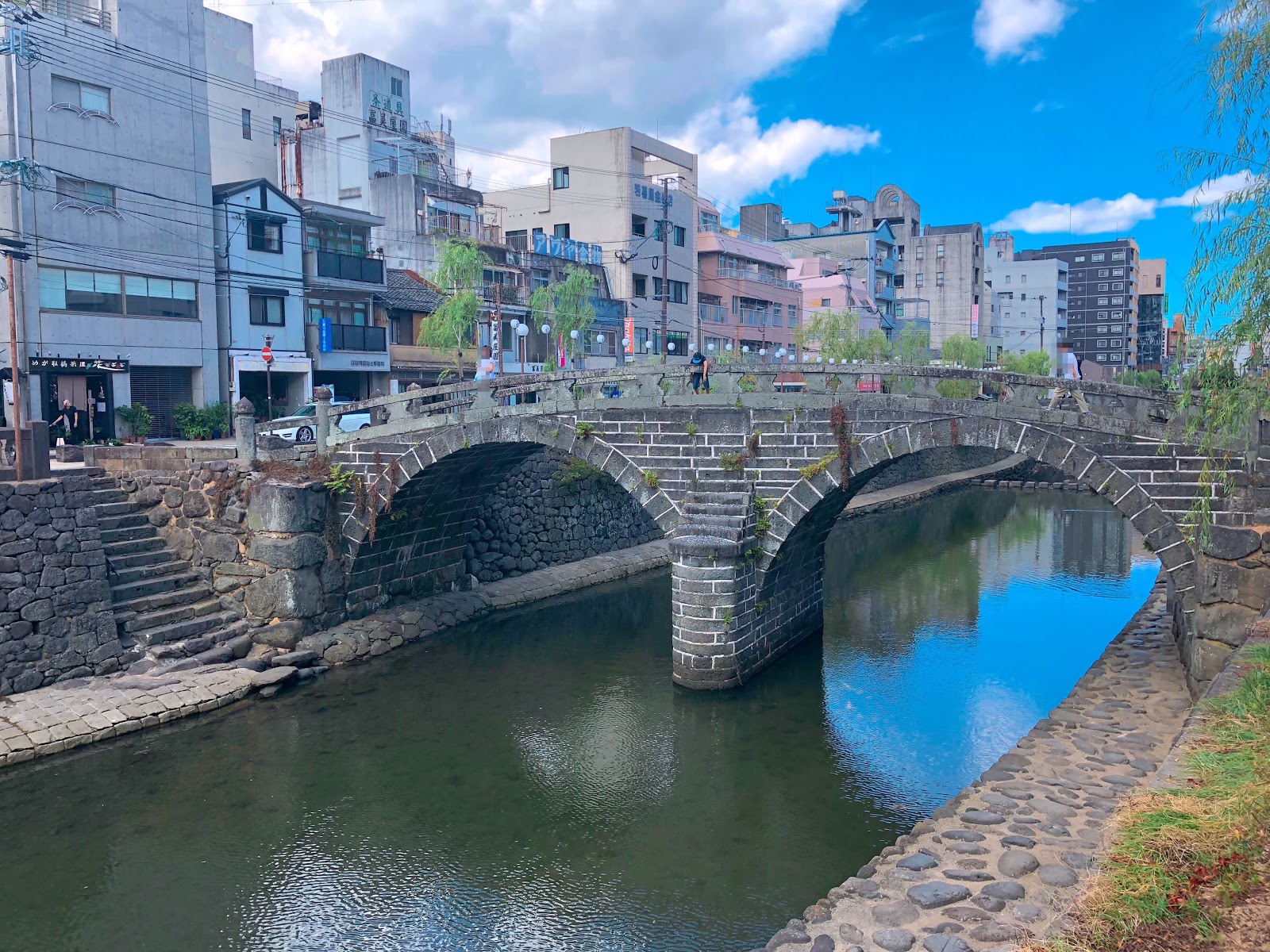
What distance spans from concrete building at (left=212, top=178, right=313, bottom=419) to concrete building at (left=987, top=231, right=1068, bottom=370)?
62660 mm

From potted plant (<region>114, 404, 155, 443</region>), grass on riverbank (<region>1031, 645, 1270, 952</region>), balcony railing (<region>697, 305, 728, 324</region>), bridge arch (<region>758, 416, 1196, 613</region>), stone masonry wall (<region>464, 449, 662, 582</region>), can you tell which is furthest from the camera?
balcony railing (<region>697, 305, 728, 324</region>)

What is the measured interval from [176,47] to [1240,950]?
33.6 metres

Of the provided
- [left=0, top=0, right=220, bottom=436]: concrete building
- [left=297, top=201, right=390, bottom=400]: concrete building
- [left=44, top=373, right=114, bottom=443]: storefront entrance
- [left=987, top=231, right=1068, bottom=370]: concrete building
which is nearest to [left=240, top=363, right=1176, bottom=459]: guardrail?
[left=44, top=373, right=114, bottom=443]: storefront entrance

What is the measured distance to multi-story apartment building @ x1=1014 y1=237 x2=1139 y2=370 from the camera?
8650 centimetres

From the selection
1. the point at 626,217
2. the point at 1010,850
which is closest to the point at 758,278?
the point at 626,217

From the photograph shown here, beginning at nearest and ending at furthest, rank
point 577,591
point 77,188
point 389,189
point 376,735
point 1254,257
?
1. point 1254,257
2. point 376,735
3. point 577,591
4. point 77,188
5. point 389,189

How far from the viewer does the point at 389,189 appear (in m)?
41.0

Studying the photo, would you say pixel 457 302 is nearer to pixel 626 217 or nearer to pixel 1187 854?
pixel 626 217

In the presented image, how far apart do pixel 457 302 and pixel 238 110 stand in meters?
15.6

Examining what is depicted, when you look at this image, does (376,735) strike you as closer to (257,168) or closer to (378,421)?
(378,421)

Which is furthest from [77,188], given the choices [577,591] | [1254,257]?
[1254,257]

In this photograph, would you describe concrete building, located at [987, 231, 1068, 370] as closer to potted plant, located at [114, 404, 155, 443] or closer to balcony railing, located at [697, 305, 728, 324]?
balcony railing, located at [697, 305, 728, 324]

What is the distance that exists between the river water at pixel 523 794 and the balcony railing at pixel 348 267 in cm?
1921

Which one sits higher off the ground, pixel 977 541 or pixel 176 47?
pixel 176 47
